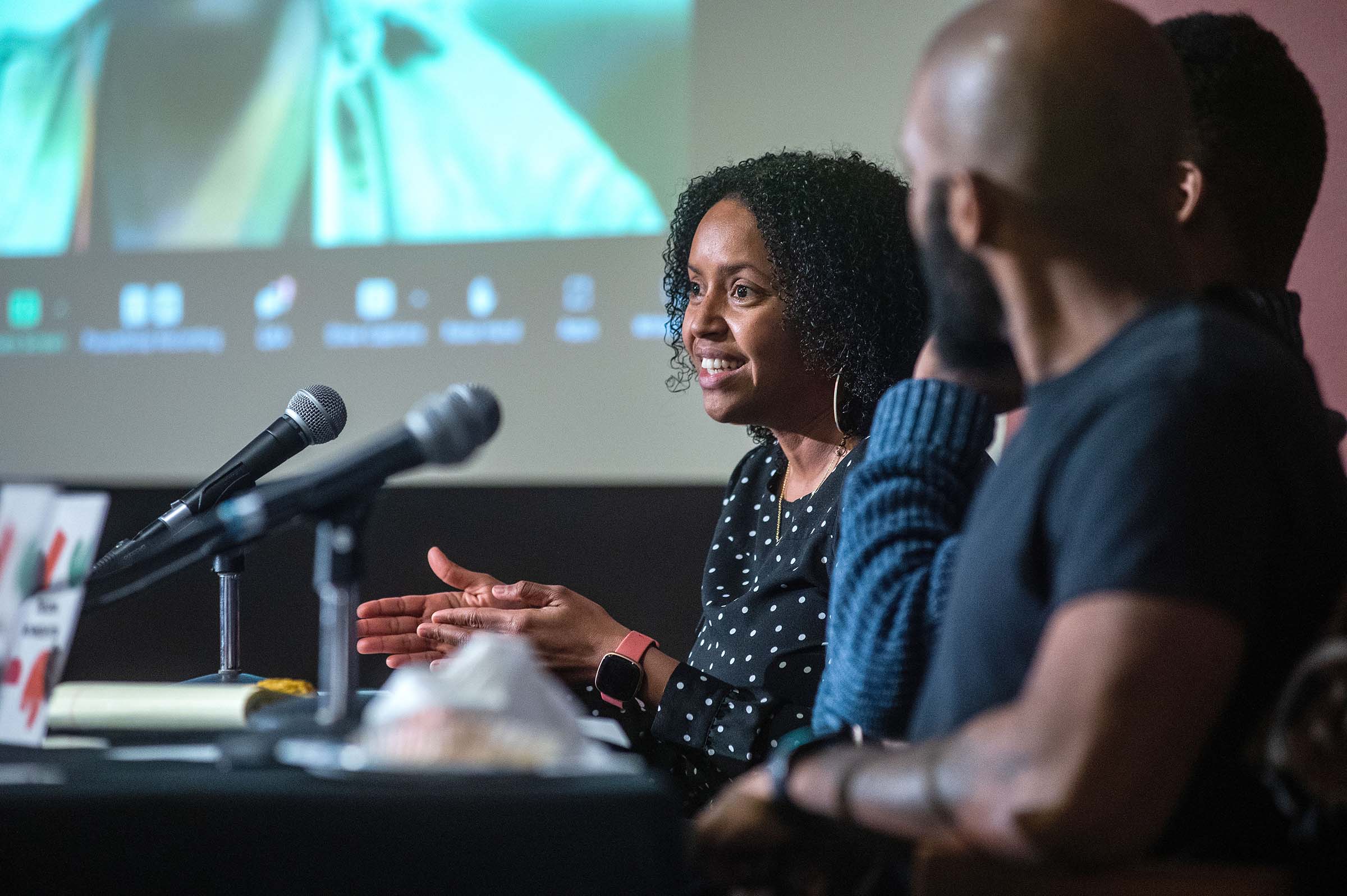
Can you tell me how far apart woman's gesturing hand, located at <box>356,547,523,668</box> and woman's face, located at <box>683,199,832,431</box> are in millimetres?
521

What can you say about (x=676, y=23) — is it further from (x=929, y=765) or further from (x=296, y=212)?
(x=929, y=765)

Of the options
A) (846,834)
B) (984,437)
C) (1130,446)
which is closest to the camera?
(1130,446)

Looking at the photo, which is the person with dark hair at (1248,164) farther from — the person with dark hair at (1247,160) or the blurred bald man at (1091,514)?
the blurred bald man at (1091,514)

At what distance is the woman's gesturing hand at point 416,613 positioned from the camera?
6.27 ft

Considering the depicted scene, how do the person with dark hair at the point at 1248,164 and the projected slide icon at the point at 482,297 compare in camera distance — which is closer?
the person with dark hair at the point at 1248,164

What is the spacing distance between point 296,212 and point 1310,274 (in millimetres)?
2652

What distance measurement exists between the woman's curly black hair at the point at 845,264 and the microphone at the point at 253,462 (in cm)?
82

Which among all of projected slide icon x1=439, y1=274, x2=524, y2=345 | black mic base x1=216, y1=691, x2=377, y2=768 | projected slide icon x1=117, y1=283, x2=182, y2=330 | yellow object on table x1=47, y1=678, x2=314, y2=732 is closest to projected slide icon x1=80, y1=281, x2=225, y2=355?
projected slide icon x1=117, y1=283, x2=182, y2=330

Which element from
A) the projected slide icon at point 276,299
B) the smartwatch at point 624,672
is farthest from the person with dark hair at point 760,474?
the projected slide icon at point 276,299

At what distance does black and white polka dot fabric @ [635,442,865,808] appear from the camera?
1789mm

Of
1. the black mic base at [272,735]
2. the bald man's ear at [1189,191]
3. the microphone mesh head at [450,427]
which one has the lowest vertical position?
the black mic base at [272,735]

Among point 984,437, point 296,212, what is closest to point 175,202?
point 296,212

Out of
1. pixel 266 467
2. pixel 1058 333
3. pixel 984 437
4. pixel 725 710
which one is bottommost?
pixel 725 710

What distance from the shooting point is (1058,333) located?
3.31 ft
